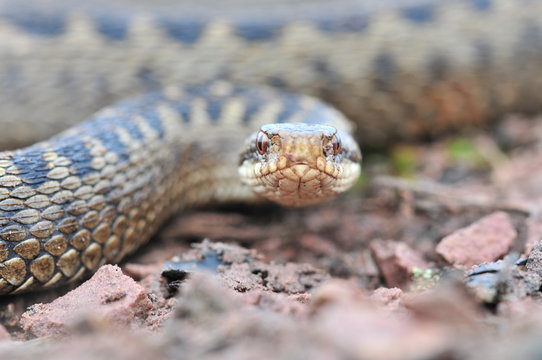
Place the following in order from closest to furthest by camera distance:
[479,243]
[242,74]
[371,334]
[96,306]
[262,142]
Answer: [371,334] < [96,306] < [479,243] < [262,142] < [242,74]

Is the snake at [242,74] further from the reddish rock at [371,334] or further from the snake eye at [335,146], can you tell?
the reddish rock at [371,334]

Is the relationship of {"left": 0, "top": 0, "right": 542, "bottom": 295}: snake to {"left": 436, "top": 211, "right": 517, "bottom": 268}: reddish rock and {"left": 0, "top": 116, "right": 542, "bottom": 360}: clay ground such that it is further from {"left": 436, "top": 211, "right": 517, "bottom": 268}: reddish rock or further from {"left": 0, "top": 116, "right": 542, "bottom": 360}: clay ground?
{"left": 436, "top": 211, "right": 517, "bottom": 268}: reddish rock

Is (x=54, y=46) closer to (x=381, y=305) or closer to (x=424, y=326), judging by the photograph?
(x=381, y=305)

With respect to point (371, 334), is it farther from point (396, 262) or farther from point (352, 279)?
point (352, 279)

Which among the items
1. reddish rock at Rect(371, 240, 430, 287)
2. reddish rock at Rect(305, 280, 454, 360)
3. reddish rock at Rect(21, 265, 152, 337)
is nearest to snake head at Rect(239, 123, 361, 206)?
reddish rock at Rect(371, 240, 430, 287)

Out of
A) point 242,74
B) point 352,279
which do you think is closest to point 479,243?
point 352,279

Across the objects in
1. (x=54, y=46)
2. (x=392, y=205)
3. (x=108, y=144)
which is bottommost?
(x=392, y=205)

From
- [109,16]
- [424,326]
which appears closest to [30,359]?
[424,326]

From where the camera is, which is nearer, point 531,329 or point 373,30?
point 531,329
